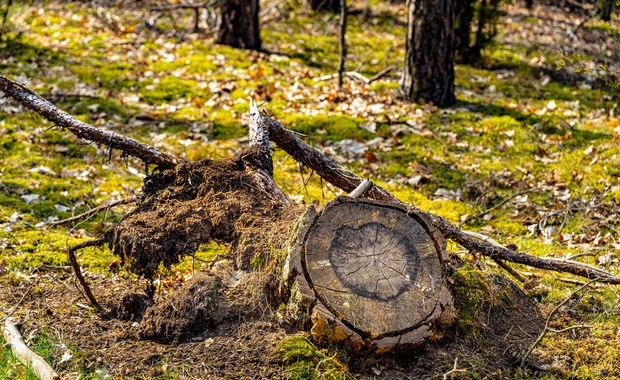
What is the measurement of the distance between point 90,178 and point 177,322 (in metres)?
3.54

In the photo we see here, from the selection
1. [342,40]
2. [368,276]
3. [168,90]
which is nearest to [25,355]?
[368,276]

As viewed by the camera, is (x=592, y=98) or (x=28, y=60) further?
(x=28, y=60)

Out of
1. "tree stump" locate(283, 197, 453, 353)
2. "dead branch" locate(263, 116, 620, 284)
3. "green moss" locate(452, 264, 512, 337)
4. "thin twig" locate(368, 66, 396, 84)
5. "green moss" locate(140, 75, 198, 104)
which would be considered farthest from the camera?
"thin twig" locate(368, 66, 396, 84)

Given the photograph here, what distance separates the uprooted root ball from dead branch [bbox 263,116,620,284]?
421 millimetres

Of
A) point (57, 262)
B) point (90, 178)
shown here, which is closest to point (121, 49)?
point (90, 178)

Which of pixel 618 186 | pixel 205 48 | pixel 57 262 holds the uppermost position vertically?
pixel 205 48

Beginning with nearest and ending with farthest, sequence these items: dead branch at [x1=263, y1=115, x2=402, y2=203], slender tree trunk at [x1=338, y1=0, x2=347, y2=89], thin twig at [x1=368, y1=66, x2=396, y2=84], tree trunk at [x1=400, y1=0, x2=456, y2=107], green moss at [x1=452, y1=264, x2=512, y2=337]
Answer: green moss at [x1=452, y1=264, x2=512, y2=337] < dead branch at [x1=263, y1=115, x2=402, y2=203] < tree trunk at [x1=400, y1=0, x2=456, y2=107] < slender tree trunk at [x1=338, y1=0, x2=347, y2=89] < thin twig at [x1=368, y1=66, x2=396, y2=84]

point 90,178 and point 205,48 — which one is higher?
point 205,48

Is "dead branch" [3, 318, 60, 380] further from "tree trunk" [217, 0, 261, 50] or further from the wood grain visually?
"tree trunk" [217, 0, 261, 50]

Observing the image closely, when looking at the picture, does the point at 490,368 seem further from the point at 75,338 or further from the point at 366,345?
the point at 75,338

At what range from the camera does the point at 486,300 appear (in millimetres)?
4379

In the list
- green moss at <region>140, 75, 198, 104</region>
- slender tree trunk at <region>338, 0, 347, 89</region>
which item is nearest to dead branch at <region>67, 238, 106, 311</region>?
green moss at <region>140, 75, 198, 104</region>

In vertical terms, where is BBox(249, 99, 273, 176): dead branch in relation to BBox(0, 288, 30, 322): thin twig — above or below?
above

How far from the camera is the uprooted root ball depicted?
14.0 ft
